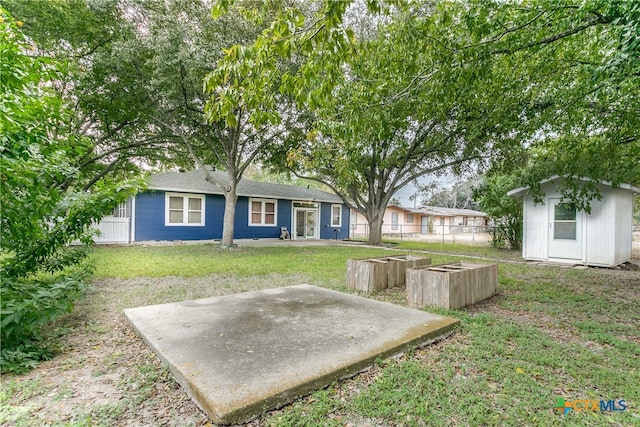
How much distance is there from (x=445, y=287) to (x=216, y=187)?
12.7m

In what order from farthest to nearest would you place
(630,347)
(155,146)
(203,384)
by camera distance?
1. (155,146)
2. (630,347)
3. (203,384)

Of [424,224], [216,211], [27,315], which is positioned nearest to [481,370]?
[27,315]

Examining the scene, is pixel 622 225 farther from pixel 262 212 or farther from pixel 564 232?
pixel 262 212

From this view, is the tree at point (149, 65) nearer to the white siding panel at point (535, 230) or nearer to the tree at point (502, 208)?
the white siding panel at point (535, 230)

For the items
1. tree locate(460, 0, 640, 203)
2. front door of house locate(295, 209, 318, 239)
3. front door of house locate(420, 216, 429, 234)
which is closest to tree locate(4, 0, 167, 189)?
front door of house locate(295, 209, 318, 239)

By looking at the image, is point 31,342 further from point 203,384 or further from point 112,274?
point 112,274

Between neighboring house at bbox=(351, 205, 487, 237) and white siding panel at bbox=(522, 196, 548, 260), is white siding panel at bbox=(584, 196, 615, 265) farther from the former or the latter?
neighboring house at bbox=(351, 205, 487, 237)

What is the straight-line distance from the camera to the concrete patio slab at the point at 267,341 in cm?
213

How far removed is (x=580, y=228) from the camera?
8.81 metres

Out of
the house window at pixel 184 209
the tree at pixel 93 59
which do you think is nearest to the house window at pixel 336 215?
the house window at pixel 184 209

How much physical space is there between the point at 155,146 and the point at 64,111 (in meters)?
12.2

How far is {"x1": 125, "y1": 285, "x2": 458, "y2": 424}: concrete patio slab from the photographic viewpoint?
2127mm

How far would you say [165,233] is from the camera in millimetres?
13680

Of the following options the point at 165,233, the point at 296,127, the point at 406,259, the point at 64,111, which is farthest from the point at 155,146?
the point at 406,259
